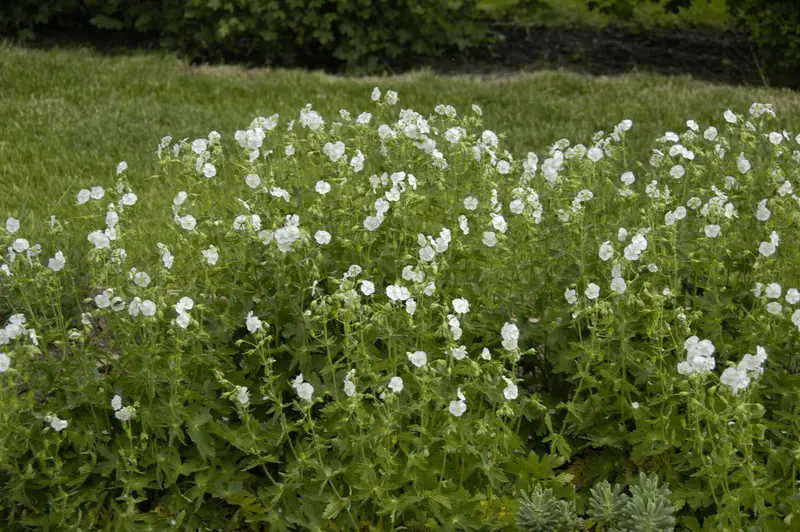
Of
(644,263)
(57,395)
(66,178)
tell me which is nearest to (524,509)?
(644,263)

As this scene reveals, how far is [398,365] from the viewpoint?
335 centimetres

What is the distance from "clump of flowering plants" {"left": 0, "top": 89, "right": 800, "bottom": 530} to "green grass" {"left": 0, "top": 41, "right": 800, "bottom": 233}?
2.23 m

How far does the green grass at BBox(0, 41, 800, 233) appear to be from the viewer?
6262 millimetres

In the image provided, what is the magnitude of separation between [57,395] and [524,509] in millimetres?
1503

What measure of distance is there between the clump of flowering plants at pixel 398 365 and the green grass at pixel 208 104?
7.33 feet

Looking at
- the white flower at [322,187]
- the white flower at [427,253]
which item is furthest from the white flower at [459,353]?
the white flower at [322,187]

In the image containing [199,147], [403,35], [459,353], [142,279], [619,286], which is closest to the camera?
[459,353]

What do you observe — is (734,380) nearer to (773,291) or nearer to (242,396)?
(773,291)

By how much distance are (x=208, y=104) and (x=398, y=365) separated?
15.1ft

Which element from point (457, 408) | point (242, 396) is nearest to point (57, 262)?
point (242, 396)

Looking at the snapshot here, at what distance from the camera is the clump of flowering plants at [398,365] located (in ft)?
9.98

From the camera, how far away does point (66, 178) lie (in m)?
5.84

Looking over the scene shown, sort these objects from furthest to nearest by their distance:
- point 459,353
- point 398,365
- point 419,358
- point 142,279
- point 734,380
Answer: point 398,365, point 142,279, point 459,353, point 419,358, point 734,380

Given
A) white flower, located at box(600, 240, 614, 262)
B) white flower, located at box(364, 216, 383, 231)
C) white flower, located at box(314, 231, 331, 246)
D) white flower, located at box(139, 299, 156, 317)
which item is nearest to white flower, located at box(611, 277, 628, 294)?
white flower, located at box(600, 240, 614, 262)
